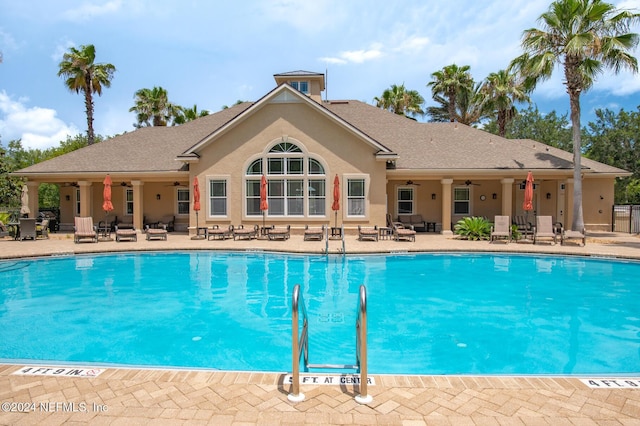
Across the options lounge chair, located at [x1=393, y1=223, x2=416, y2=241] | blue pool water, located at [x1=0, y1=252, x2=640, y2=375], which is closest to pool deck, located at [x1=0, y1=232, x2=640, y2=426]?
blue pool water, located at [x1=0, y1=252, x2=640, y2=375]

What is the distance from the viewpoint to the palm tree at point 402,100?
39.0m

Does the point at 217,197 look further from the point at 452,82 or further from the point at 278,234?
the point at 452,82

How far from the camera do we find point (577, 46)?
17.9 metres

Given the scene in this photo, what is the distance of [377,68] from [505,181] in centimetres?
1128

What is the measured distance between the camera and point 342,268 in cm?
1309

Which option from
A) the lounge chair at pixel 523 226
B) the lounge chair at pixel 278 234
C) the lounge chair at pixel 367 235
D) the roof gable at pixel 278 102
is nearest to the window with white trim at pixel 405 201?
the roof gable at pixel 278 102

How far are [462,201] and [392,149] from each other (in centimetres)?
531

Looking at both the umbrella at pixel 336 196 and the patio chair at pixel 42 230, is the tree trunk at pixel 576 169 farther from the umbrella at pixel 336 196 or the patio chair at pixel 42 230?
the patio chair at pixel 42 230

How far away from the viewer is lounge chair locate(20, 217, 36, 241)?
739 inches

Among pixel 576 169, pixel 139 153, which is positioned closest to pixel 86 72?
pixel 139 153

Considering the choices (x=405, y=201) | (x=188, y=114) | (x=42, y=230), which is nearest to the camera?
(x=42, y=230)

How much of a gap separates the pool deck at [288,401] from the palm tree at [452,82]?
3452cm

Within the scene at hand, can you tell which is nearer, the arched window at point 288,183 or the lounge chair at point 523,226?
the lounge chair at point 523,226

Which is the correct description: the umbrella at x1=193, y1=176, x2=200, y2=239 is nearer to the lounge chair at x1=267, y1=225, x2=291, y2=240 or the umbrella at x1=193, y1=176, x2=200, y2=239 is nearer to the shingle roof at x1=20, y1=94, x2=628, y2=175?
the shingle roof at x1=20, y1=94, x2=628, y2=175
